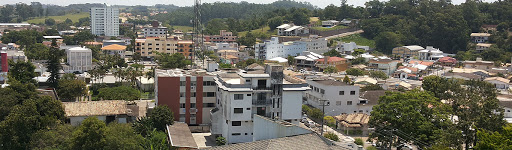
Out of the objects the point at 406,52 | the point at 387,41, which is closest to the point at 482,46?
the point at 406,52

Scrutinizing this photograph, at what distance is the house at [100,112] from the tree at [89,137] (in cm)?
499

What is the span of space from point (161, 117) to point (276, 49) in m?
32.2

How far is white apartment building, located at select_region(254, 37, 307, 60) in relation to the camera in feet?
166

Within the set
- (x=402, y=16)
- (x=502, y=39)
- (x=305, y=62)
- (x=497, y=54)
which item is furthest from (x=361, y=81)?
(x=402, y=16)

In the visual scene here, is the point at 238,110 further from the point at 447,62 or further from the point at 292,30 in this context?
the point at 292,30

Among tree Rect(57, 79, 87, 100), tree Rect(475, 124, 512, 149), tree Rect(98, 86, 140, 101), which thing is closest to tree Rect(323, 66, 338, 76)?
tree Rect(98, 86, 140, 101)

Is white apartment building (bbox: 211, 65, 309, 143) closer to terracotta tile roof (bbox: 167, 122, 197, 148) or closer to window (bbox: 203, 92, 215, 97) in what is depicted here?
terracotta tile roof (bbox: 167, 122, 197, 148)

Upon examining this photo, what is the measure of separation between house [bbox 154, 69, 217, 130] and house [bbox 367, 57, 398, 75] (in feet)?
85.8

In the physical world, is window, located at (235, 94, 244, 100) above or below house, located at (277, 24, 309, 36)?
below

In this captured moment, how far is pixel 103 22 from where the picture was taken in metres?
82.1

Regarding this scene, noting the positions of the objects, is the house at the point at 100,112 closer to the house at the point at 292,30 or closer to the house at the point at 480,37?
the house at the point at 292,30

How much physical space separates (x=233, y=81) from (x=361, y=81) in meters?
16.7

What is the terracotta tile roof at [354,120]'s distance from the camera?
23.1m

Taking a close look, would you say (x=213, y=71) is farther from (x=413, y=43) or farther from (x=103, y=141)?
(x=413, y=43)
